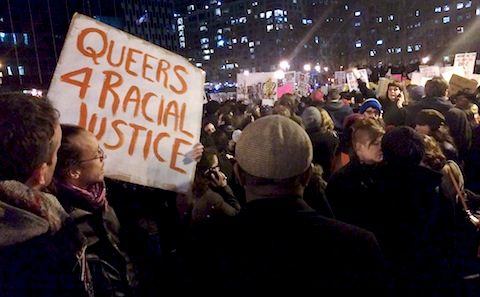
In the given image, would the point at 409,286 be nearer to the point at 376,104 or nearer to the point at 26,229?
the point at 26,229

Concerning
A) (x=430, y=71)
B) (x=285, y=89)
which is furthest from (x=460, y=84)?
(x=285, y=89)

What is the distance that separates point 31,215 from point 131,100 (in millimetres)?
1541

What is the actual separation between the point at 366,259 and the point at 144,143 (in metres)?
1.78

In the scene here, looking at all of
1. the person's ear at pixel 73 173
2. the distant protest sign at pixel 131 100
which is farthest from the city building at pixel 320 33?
the person's ear at pixel 73 173

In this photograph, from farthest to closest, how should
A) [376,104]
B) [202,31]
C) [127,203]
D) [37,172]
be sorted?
[202,31] → [376,104] → [127,203] → [37,172]

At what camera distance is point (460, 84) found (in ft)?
27.0

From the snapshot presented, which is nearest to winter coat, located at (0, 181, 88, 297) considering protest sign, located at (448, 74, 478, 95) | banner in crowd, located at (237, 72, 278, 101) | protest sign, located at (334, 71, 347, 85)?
protest sign, located at (448, 74, 478, 95)

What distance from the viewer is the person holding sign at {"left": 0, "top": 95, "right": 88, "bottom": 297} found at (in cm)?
146

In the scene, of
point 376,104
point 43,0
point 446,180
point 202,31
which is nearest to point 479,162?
point 376,104

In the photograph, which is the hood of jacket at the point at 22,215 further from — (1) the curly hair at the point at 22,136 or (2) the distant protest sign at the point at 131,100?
(2) the distant protest sign at the point at 131,100

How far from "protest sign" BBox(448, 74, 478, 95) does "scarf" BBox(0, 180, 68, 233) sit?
25.7 feet

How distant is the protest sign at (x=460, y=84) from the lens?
26.2ft

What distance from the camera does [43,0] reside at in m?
68.2

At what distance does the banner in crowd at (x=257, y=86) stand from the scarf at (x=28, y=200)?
35.8 feet
